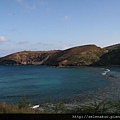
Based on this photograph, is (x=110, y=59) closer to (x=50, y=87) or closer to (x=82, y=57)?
(x=82, y=57)

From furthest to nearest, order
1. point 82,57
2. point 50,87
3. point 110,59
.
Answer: point 82,57, point 110,59, point 50,87

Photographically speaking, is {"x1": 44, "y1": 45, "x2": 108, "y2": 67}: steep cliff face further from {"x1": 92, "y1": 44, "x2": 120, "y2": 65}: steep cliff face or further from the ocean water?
the ocean water

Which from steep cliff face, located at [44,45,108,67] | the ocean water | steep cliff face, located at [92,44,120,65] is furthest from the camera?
steep cliff face, located at [44,45,108,67]

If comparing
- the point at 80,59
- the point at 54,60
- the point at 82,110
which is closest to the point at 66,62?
the point at 80,59

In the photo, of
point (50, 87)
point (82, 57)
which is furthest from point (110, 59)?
point (50, 87)

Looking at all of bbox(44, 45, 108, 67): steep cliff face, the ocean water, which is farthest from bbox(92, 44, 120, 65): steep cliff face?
the ocean water

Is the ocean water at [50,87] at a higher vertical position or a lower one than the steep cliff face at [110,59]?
lower

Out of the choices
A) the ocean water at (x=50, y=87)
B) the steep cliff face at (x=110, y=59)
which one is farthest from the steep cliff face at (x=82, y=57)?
the ocean water at (x=50, y=87)

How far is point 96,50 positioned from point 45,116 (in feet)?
624

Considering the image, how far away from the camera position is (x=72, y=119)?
771 cm

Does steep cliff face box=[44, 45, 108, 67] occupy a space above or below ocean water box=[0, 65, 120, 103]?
above

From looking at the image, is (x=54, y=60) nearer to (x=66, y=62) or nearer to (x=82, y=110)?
(x=66, y=62)

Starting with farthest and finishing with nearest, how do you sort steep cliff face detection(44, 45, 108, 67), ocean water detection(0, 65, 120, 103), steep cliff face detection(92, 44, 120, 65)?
steep cliff face detection(44, 45, 108, 67)
steep cliff face detection(92, 44, 120, 65)
ocean water detection(0, 65, 120, 103)

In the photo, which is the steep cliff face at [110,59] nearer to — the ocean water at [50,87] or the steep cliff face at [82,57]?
the steep cliff face at [82,57]
